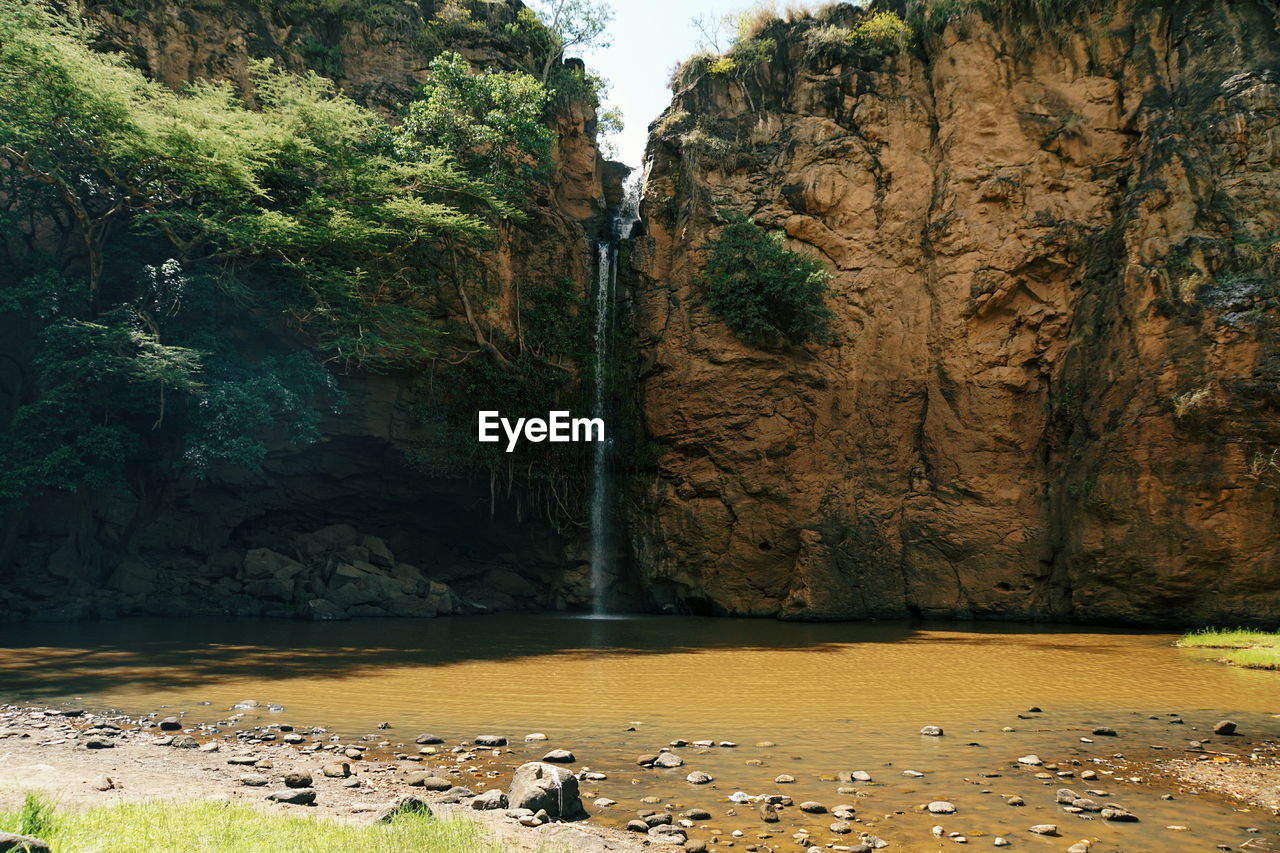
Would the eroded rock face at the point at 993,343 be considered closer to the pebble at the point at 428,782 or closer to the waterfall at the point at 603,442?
the waterfall at the point at 603,442

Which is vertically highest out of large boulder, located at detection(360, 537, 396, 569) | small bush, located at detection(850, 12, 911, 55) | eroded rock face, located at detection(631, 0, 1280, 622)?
small bush, located at detection(850, 12, 911, 55)

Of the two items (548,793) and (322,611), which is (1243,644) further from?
(322,611)

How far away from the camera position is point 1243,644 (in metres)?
13.8

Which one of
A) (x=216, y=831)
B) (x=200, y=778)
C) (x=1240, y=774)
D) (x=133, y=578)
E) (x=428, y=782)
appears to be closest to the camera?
(x=216, y=831)

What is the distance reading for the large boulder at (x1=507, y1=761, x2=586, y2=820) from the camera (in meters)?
5.37

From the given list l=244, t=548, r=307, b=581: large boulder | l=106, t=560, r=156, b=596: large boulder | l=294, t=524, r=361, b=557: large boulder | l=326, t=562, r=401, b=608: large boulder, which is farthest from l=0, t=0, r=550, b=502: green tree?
l=326, t=562, r=401, b=608: large boulder

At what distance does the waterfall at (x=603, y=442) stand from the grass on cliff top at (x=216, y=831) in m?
17.6

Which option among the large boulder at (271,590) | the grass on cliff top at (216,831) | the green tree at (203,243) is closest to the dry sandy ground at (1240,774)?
the grass on cliff top at (216,831)

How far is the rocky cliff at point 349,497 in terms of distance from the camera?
1975 centimetres

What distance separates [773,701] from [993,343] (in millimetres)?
13686

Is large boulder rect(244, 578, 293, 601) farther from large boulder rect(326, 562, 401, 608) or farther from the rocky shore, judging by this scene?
the rocky shore

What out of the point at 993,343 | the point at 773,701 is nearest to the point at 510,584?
the point at 993,343

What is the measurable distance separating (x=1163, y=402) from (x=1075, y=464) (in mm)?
2322

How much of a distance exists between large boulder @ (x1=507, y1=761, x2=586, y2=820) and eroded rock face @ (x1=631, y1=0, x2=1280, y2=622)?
14530 mm
